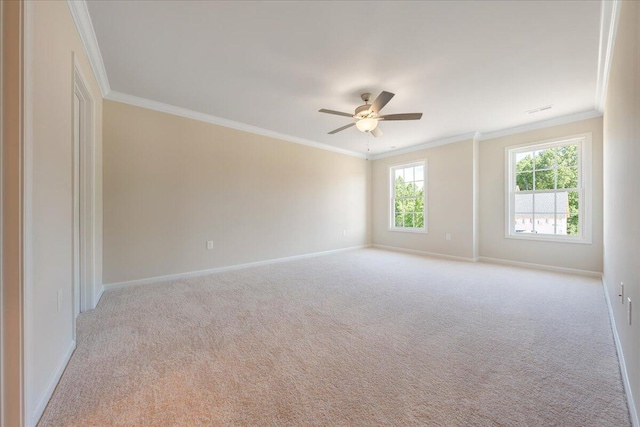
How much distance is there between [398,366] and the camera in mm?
1674

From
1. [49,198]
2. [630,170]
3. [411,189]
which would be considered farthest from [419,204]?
[49,198]

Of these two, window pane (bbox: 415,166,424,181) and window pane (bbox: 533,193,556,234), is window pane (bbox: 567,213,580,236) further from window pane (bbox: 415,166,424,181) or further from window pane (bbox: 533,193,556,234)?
window pane (bbox: 415,166,424,181)

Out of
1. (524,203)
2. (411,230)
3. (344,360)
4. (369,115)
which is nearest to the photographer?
(344,360)

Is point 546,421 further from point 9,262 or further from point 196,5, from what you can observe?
point 196,5

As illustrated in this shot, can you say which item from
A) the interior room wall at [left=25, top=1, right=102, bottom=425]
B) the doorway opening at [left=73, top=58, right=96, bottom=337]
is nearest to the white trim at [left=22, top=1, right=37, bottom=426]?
the interior room wall at [left=25, top=1, right=102, bottom=425]

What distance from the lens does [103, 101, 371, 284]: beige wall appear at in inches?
131

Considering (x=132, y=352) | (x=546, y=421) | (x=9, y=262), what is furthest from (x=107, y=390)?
(x=546, y=421)

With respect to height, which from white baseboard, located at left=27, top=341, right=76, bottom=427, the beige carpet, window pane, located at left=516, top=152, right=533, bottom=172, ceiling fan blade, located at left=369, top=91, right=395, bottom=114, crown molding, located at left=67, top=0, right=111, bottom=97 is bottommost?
the beige carpet

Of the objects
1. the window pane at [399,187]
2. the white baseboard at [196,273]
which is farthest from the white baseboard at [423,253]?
the white baseboard at [196,273]

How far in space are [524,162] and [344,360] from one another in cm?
503

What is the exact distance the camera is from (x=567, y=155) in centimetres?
422

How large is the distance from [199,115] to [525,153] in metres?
5.71

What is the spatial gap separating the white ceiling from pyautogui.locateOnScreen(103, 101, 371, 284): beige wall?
0.56m

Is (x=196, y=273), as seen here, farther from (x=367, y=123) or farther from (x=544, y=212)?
(x=544, y=212)
